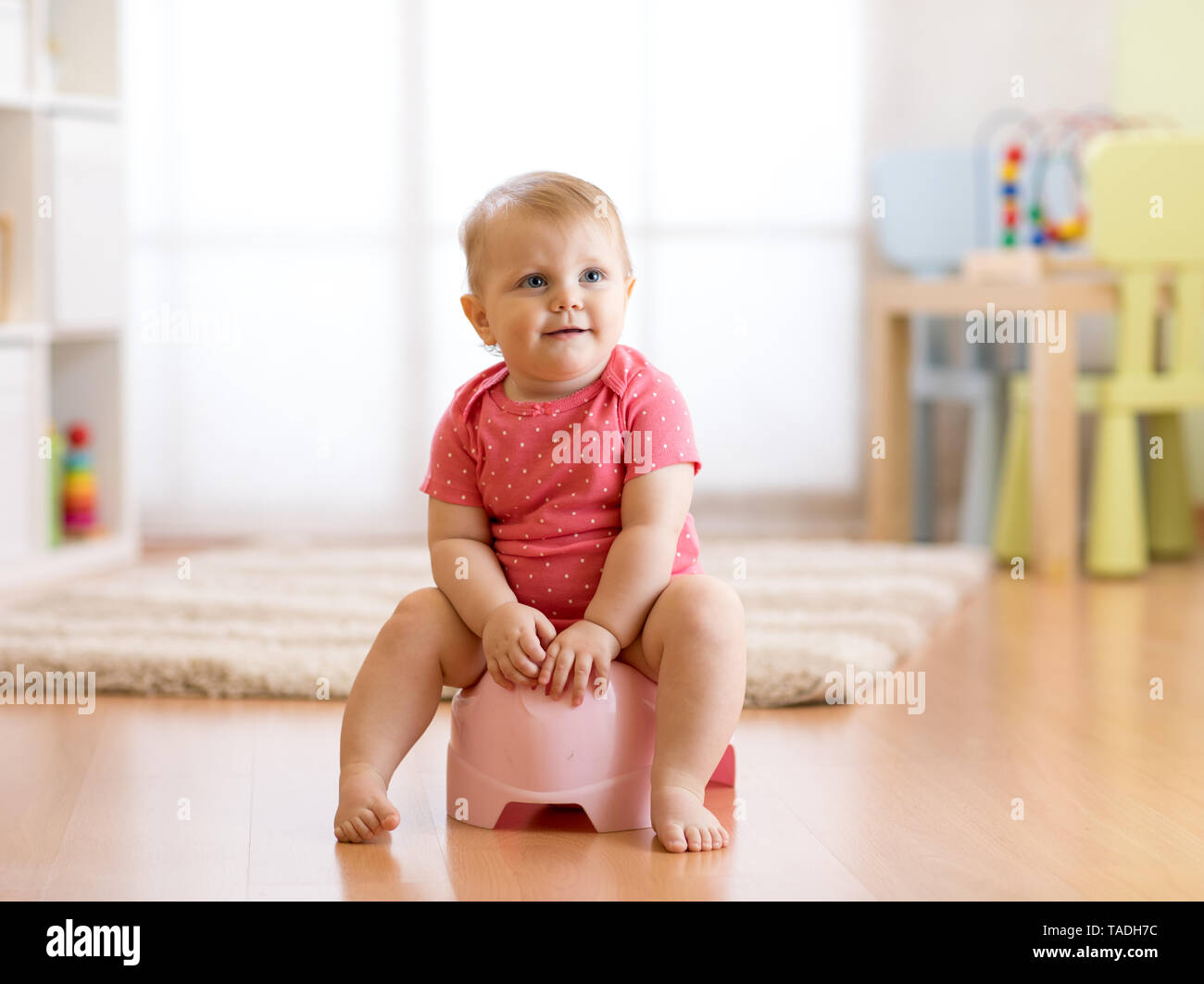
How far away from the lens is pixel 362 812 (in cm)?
117

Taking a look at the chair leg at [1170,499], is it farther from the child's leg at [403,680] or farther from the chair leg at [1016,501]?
the child's leg at [403,680]

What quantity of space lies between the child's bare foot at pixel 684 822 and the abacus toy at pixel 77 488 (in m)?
1.83

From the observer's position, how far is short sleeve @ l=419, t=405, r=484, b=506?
129 centimetres

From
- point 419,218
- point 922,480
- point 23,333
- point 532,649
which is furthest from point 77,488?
point 532,649

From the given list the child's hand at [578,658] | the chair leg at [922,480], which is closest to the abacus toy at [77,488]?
the chair leg at [922,480]

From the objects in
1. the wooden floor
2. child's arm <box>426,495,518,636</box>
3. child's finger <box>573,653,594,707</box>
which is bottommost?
the wooden floor

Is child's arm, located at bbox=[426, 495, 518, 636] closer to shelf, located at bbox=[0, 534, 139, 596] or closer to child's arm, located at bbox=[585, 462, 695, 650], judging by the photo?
child's arm, located at bbox=[585, 462, 695, 650]

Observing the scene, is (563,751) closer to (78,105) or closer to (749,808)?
(749,808)

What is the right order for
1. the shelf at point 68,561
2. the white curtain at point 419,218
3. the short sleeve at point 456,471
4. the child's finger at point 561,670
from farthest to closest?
the white curtain at point 419,218 → the shelf at point 68,561 → the short sleeve at point 456,471 → the child's finger at point 561,670

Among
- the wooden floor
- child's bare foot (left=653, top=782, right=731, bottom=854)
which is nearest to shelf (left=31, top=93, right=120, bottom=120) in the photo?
the wooden floor

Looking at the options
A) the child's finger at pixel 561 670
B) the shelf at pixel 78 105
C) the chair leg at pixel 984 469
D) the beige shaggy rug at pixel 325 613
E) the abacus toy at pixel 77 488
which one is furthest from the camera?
the chair leg at pixel 984 469

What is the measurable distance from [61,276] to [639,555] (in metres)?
1.72

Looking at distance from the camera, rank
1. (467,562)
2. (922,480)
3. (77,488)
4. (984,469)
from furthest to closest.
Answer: (922,480), (984,469), (77,488), (467,562)

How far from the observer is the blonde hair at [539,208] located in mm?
1229
